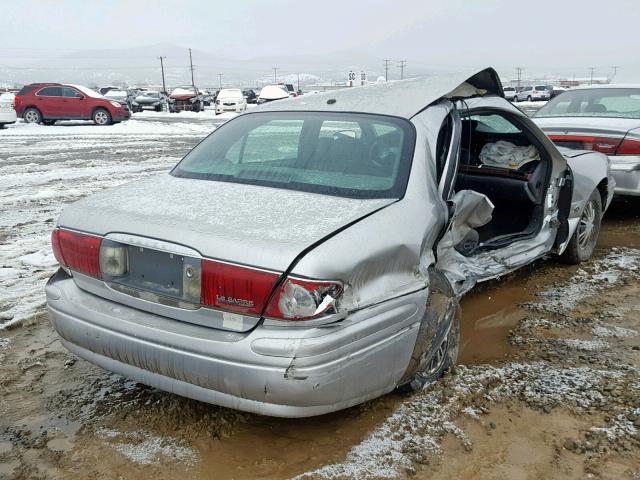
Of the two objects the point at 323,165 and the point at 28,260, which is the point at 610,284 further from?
the point at 28,260

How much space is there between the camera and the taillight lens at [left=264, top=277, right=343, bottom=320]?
2154 millimetres

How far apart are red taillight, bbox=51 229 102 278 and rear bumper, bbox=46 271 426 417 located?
0.16 meters

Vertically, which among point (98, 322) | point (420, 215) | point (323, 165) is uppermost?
point (323, 165)

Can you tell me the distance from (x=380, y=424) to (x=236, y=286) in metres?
1.07

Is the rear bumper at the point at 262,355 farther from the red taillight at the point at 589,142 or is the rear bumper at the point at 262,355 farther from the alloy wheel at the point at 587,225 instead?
the red taillight at the point at 589,142

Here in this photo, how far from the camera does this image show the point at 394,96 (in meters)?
3.35

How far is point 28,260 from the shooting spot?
5203 mm

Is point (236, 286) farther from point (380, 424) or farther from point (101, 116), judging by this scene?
point (101, 116)

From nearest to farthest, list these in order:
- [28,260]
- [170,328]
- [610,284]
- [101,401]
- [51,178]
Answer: [170,328]
[101,401]
[610,284]
[28,260]
[51,178]

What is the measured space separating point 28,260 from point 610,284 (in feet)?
16.4

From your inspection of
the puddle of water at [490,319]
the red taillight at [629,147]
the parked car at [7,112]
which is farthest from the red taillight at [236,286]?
the parked car at [7,112]

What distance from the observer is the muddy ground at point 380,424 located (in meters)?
2.45

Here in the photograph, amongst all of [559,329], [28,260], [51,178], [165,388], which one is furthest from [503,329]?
[51,178]

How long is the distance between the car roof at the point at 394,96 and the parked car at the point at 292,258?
0.05ft
